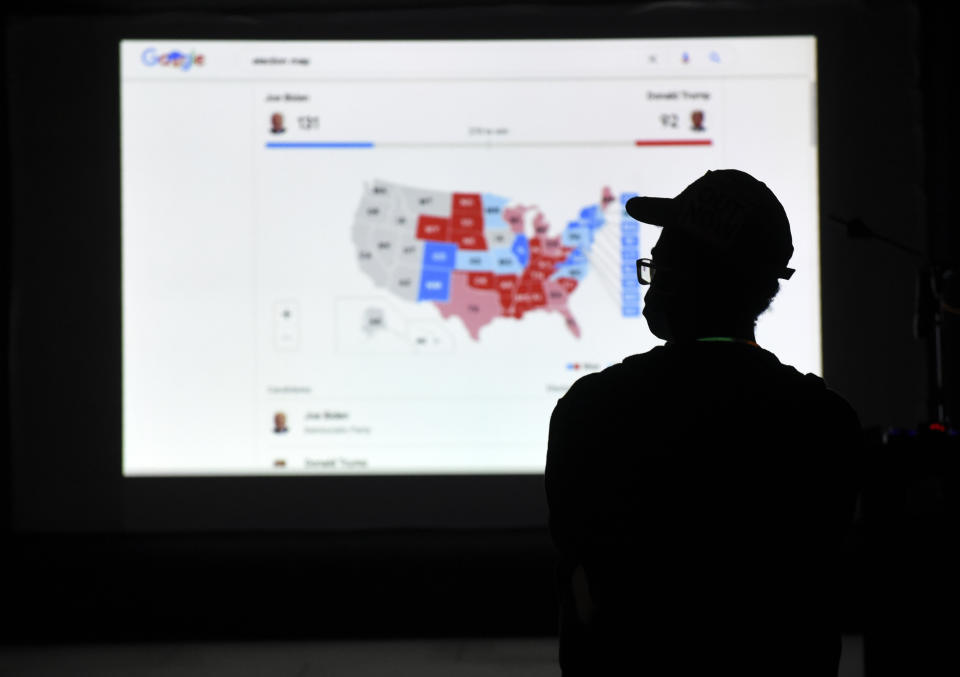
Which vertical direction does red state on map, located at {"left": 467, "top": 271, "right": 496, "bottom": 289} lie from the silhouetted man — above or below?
above

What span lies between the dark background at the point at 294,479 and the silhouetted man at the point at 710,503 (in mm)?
1693

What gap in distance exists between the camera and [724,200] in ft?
3.36

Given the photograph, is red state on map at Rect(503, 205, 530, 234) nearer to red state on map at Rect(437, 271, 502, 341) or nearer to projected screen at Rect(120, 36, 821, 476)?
projected screen at Rect(120, 36, 821, 476)

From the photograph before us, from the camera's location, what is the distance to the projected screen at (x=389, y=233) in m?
2.64

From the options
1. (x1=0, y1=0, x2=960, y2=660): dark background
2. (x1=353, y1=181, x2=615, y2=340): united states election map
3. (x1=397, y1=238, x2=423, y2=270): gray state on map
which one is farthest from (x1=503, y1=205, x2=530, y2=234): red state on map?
(x1=0, y1=0, x2=960, y2=660): dark background

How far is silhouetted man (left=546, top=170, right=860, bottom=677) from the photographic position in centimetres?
96

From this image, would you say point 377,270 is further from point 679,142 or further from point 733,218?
point 733,218

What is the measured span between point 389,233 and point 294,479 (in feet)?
2.57

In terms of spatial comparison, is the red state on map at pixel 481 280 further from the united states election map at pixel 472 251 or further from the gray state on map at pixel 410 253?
the gray state on map at pixel 410 253

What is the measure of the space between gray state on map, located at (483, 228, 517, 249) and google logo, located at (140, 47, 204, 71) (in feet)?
3.22

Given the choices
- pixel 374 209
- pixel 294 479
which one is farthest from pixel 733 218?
pixel 294 479

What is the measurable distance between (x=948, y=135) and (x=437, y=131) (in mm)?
1536

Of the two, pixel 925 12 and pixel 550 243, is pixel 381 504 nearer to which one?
pixel 550 243

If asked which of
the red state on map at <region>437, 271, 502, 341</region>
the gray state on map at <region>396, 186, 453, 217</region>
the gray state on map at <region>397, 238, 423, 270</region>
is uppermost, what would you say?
the gray state on map at <region>396, 186, 453, 217</region>
